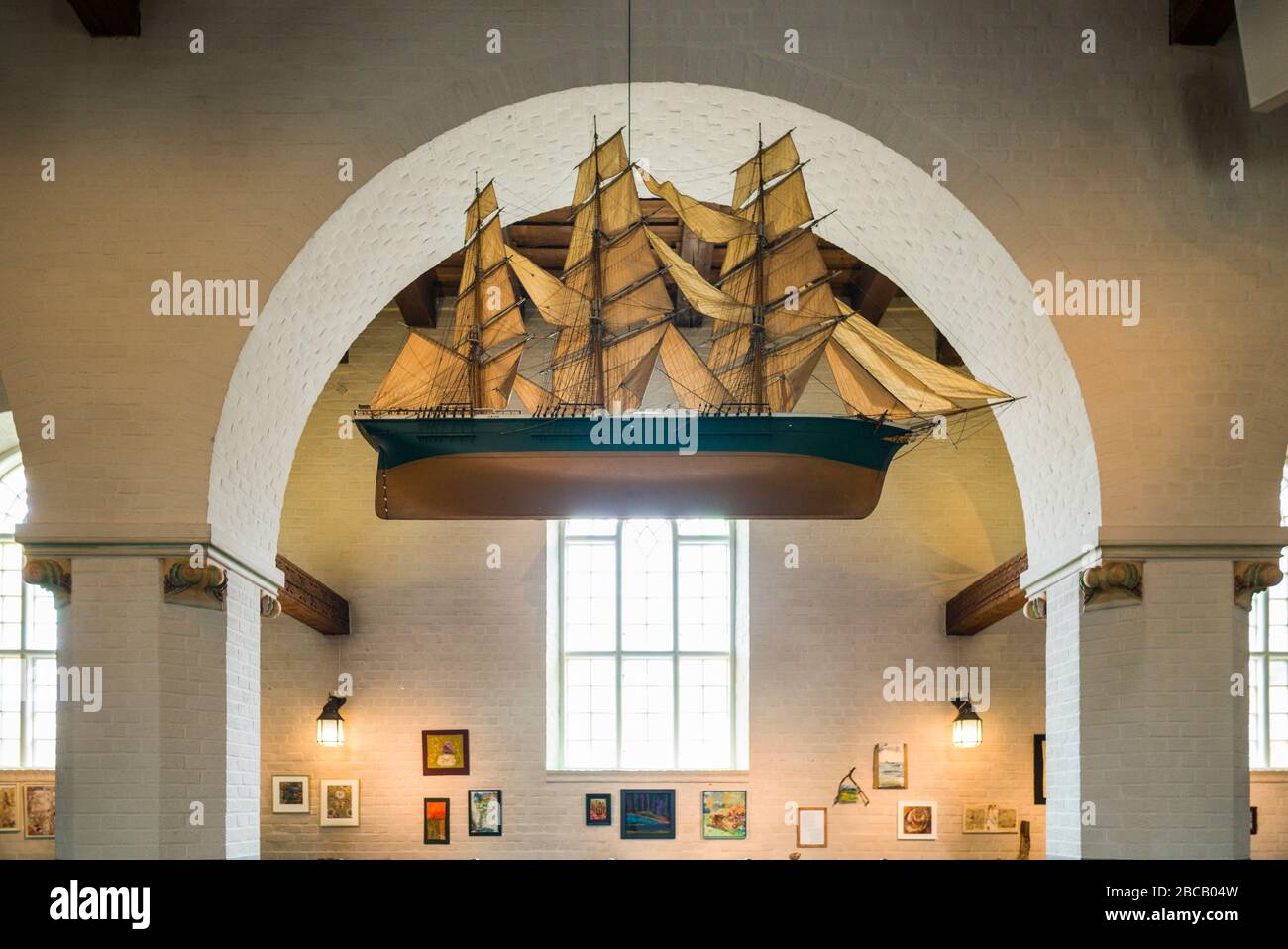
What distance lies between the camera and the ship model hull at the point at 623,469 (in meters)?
7.79

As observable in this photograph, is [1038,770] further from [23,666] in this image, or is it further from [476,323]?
[23,666]

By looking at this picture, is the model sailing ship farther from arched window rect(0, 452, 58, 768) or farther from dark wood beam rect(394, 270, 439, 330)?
arched window rect(0, 452, 58, 768)

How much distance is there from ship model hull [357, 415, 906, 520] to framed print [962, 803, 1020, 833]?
19.9 feet

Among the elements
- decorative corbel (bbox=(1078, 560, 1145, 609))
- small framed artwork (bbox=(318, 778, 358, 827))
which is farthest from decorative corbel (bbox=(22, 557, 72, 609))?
small framed artwork (bbox=(318, 778, 358, 827))

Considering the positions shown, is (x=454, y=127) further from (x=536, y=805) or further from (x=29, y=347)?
(x=536, y=805)

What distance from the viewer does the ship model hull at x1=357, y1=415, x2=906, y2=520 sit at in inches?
307

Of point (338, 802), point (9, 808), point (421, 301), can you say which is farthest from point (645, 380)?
point (9, 808)

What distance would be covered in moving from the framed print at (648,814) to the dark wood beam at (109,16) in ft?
26.2

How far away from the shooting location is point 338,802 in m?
13.0

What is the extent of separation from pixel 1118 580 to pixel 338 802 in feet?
25.8

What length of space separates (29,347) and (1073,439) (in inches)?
234

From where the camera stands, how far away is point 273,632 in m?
13.2

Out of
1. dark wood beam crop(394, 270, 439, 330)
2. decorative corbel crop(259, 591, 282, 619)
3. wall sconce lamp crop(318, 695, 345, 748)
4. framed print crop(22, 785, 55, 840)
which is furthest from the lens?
framed print crop(22, 785, 55, 840)

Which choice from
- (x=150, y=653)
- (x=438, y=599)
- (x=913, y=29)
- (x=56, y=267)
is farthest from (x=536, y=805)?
(x=913, y=29)
